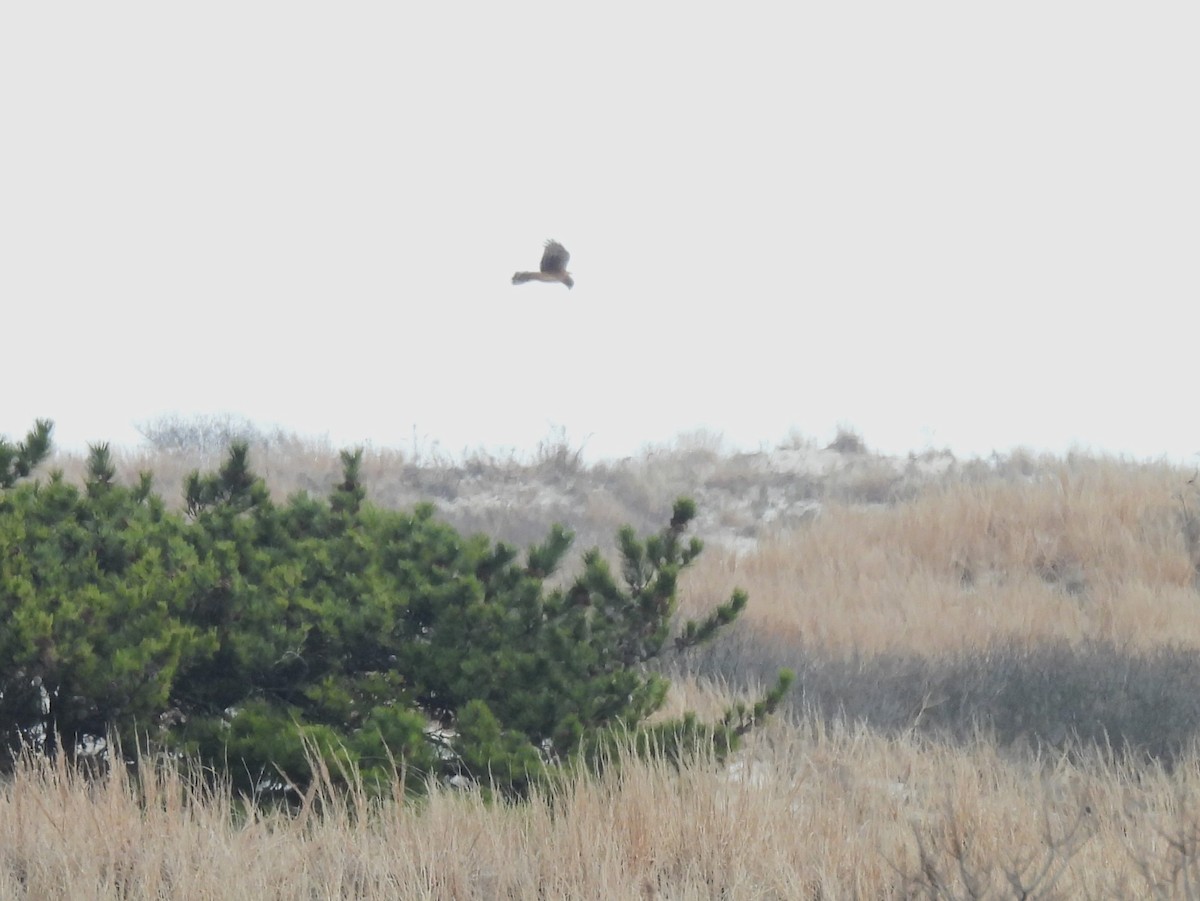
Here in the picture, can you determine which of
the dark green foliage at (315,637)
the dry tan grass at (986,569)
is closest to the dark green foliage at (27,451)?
the dark green foliage at (315,637)

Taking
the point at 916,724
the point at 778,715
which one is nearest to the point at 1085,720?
the point at 916,724

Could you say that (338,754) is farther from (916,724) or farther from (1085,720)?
(1085,720)

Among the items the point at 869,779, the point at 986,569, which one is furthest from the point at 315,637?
the point at 986,569

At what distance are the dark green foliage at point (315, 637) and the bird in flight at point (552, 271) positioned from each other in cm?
141

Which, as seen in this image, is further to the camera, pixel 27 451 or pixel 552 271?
pixel 552 271

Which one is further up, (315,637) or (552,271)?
(552,271)

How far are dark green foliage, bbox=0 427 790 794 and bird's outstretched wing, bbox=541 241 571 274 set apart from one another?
152 cm

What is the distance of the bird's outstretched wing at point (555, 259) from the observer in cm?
666

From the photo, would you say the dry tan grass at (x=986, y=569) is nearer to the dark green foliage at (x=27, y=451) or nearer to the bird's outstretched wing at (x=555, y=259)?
the bird's outstretched wing at (x=555, y=259)

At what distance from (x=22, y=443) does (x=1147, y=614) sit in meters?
9.25

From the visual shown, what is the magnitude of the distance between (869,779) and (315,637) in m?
2.62

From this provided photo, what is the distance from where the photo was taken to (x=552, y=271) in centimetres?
664

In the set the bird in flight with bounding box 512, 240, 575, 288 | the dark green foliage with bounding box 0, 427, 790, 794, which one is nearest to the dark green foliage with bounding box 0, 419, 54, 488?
the dark green foliage with bounding box 0, 427, 790, 794

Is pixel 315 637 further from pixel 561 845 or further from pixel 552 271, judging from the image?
pixel 552 271
